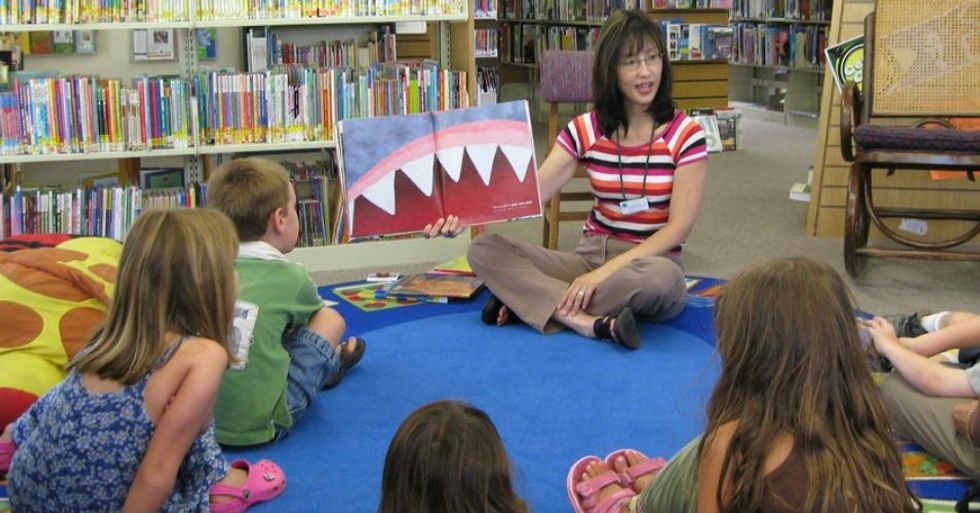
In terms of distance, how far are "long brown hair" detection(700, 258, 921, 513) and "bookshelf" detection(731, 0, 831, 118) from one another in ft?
24.4

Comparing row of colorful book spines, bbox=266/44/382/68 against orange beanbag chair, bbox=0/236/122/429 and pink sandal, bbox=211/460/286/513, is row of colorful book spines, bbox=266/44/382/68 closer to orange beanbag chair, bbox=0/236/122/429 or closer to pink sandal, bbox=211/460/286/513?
orange beanbag chair, bbox=0/236/122/429

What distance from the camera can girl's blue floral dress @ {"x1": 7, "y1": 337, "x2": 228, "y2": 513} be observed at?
2.05 meters

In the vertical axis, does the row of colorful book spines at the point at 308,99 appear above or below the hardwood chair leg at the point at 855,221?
above

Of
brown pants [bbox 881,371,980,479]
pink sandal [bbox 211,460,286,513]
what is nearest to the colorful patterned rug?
brown pants [bbox 881,371,980,479]

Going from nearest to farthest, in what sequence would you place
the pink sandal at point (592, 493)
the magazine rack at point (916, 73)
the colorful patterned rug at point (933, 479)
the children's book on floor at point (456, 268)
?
the pink sandal at point (592, 493) < the colorful patterned rug at point (933, 479) < the children's book on floor at point (456, 268) < the magazine rack at point (916, 73)

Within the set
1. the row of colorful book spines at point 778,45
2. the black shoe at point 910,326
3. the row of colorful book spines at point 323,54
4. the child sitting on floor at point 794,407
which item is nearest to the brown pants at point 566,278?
the black shoe at point 910,326

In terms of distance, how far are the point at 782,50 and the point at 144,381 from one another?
8.01 meters

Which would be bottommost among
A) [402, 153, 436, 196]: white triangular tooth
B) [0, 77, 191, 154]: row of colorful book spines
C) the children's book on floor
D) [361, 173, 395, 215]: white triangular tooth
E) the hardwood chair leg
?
the children's book on floor

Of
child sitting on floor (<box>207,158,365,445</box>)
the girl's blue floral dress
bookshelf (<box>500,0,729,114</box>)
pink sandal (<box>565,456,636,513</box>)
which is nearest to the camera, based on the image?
the girl's blue floral dress

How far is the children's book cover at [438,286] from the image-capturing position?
387 cm

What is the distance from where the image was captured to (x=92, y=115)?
4.26 m

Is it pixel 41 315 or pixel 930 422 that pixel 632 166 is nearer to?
pixel 930 422

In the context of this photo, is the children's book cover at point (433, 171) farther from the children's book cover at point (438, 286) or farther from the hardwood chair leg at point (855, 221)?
the hardwood chair leg at point (855, 221)

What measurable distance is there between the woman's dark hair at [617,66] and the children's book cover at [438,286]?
26.9 inches
